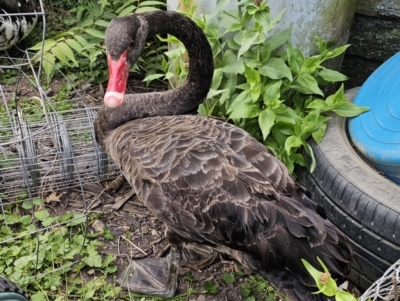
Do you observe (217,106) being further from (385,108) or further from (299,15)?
(385,108)

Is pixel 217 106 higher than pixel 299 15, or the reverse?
pixel 299 15

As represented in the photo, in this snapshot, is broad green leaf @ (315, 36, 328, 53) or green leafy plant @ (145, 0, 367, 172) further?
broad green leaf @ (315, 36, 328, 53)

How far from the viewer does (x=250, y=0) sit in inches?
96.0

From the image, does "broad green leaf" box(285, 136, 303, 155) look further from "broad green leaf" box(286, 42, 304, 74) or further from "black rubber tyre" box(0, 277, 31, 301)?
"black rubber tyre" box(0, 277, 31, 301)

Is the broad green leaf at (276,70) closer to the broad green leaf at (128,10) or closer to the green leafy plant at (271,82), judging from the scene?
the green leafy plant at (271,82)

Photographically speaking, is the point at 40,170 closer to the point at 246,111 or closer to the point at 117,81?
the point at 117,81

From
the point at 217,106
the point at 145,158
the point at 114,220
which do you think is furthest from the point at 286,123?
the point at 114,220

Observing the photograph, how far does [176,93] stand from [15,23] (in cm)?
156

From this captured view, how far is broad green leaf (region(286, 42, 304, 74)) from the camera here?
2.47 m

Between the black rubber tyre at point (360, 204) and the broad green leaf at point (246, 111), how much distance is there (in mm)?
327

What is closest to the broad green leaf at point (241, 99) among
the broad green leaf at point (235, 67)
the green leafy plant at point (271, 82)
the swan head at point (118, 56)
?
the green leafy plant at point (271, 82)

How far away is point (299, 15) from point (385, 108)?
2.10 feet

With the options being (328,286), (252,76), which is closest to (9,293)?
(328,286)

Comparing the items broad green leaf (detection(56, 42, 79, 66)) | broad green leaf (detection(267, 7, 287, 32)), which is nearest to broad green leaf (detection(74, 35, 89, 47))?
broad green leaf (detection(56, 42, 79, 66))
